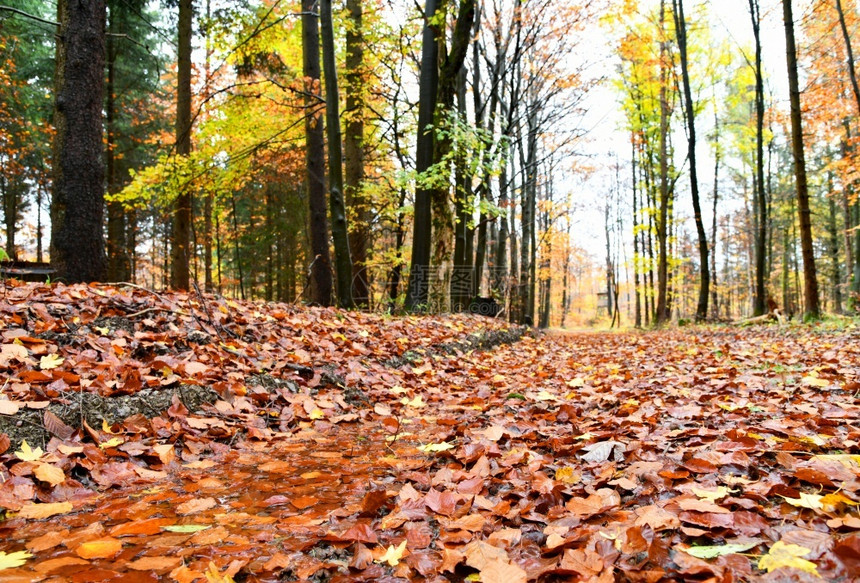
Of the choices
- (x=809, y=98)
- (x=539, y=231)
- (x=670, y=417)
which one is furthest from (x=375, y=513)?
(x=539, y=231)

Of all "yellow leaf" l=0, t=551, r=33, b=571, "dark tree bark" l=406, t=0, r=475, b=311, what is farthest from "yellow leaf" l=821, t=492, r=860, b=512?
"dark tree bark" l=406, t=0, r=475, b=311

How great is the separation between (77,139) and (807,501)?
22.0 ft

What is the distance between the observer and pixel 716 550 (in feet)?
3.69

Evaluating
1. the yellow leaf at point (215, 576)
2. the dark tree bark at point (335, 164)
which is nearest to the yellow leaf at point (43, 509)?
the yellow leaf at point (215, 576)

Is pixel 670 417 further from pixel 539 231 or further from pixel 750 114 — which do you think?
pixel 539 231

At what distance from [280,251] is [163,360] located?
17946 mm

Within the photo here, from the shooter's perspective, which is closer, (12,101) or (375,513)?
(375,513)

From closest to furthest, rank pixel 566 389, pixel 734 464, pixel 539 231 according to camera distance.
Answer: pixel 734 464 < pixel 566 389 < pixel 539 231

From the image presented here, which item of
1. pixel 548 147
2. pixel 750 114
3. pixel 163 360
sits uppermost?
pixel 750 114

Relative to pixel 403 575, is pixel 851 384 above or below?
above

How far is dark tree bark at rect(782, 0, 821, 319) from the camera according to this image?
9438 millimetres

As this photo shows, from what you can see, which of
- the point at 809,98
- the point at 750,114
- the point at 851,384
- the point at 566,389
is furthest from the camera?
the point at 750,114

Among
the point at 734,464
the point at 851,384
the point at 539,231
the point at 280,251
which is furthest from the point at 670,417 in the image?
the point at 539,231

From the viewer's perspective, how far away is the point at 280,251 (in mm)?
20328
